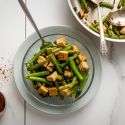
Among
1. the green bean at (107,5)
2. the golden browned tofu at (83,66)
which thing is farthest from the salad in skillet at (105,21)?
the golden browned tofu at (83,66)

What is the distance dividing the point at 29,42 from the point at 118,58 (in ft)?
0.83

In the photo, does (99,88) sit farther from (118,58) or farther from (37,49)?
(37,49)

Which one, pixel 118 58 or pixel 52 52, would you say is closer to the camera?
pixel 52 52

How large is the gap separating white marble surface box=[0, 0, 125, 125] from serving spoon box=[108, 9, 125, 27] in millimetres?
62

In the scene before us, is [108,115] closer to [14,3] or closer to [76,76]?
[76,76]

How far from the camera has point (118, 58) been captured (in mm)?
956

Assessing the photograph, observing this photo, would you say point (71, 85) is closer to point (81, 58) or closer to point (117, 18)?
point (81, 58)

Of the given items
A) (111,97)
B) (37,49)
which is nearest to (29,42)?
(37,49)

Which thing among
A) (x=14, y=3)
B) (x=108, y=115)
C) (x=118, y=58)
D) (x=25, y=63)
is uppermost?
(x=14, y=3)

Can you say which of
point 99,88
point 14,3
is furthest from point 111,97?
point 14,3

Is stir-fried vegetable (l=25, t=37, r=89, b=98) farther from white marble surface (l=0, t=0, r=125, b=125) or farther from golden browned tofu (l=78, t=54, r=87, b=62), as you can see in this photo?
white marble surface (l=0, t=0, r=125, b=125)

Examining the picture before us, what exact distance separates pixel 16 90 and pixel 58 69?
0.53 ft

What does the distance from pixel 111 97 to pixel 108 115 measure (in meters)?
0.05

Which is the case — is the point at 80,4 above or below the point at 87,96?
above
